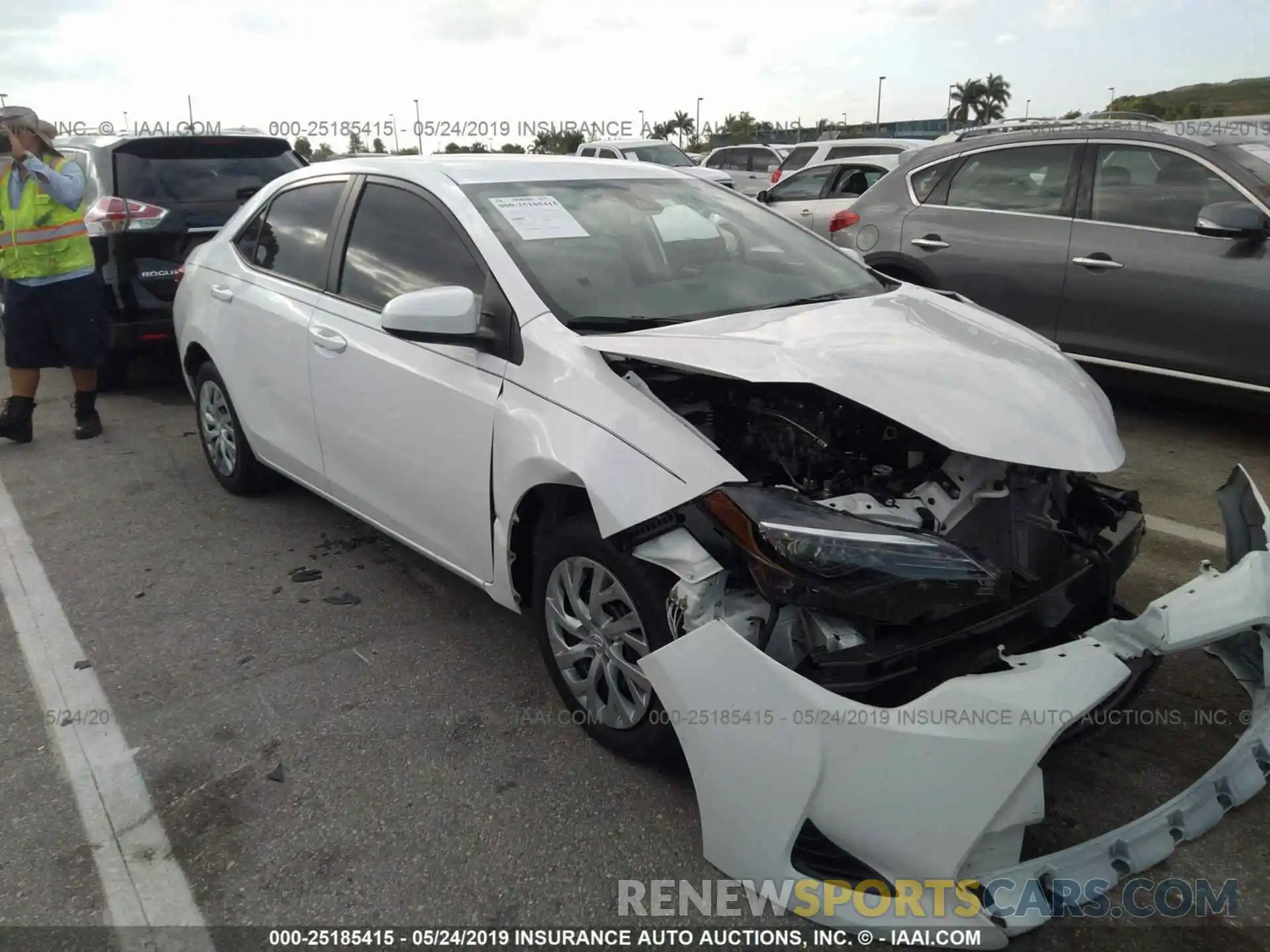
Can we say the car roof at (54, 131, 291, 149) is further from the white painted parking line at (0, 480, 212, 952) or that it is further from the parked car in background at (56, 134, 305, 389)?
the white painted parking line at (0, 480, 212, 952)

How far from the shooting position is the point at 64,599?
3.92 meters

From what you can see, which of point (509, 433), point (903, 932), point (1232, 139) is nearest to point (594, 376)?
point (509, 433)

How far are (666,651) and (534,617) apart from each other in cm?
83

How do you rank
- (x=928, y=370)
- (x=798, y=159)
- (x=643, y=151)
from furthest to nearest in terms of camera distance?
(x=643, y=151) < (x=798, y=159) < (x=928, y=370)

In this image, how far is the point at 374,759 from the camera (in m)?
2.83

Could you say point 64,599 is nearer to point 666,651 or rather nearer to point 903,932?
point 666,651

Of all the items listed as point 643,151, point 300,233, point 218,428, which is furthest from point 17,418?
point 643,151

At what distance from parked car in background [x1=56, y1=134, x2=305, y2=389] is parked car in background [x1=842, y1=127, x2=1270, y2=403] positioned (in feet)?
14.8

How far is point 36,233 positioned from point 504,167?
377 cm

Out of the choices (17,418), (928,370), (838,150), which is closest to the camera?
(928,370)

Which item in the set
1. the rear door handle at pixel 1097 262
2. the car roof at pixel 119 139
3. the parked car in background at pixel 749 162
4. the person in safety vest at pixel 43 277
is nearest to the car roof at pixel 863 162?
the rear door handle at pixel 1097 262

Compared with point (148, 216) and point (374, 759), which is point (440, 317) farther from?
point (148, 216)

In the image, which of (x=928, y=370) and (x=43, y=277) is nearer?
(x=928, y=370)

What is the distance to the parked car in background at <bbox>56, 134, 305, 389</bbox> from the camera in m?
6.51
